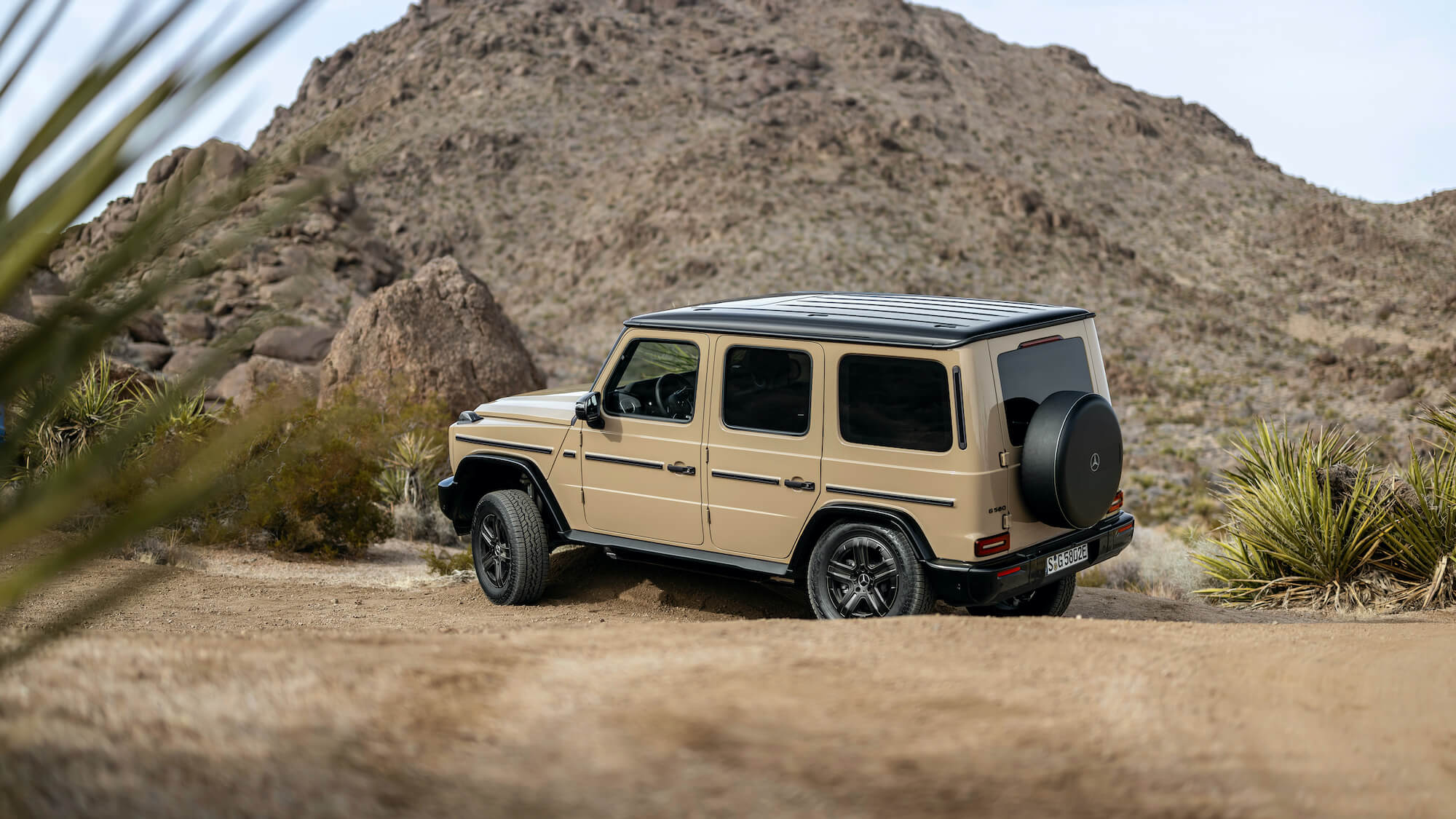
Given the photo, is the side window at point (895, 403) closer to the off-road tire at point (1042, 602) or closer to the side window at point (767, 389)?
the side window at point (767, 389)

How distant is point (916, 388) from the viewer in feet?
20.8

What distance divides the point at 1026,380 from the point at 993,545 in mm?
1004

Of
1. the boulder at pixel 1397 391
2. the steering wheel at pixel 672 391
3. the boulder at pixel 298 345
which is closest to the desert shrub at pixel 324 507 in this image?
the steering wheel at pixel 672 391

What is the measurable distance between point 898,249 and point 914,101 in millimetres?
21249

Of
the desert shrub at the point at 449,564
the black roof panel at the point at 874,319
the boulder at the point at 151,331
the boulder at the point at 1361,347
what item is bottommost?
the boulder at the point at 1361,347

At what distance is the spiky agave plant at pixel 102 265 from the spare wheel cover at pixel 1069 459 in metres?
4.87

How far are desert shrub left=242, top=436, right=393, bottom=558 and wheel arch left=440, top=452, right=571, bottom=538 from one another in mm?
4191

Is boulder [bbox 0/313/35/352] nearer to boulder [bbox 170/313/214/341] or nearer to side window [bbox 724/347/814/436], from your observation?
side window [bbox 724/347/814/436]

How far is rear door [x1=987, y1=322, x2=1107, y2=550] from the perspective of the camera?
6328mm

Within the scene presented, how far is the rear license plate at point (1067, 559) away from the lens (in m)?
6.68

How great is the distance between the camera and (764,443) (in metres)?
6.86

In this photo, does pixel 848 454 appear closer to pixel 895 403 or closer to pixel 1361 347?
pixel 895 403

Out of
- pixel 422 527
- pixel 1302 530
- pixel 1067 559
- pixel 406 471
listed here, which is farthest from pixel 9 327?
pixel 1302 530

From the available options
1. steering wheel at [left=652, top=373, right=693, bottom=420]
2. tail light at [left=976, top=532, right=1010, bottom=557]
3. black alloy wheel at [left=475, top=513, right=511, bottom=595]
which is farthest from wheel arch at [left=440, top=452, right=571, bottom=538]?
tail light at [left=976, top=532, right=1010, bottom=557]
